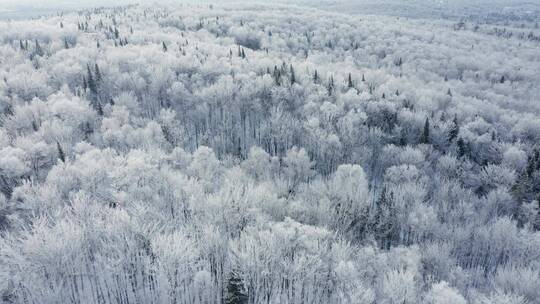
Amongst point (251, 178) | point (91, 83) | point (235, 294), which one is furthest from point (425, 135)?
point (91, 83)

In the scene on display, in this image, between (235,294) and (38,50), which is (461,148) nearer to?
(235,294)

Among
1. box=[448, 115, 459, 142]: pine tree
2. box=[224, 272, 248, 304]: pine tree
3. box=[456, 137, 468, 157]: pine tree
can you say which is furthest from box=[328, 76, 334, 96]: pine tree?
box=[224, 272, 248, 304]: pine tree

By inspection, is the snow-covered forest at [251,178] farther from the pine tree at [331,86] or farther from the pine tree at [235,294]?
the pine tree at [331,86]

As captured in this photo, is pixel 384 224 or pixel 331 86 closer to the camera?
pixel 384 224

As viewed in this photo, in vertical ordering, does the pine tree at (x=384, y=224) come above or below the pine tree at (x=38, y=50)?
below

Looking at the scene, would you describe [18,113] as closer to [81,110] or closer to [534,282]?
[81,110]

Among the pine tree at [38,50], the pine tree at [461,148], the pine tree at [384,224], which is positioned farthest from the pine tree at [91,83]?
the pine tree at [461,148]

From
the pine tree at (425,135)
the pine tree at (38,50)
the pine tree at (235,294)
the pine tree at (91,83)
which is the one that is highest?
the pine tree at (38,50)

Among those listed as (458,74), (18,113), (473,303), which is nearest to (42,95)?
(18,113)

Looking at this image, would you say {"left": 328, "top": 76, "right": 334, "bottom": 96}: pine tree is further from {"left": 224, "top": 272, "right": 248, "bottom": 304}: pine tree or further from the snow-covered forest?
{"left": 224, "top": 272, "right": 248, "bottom": 304}: pine tree
